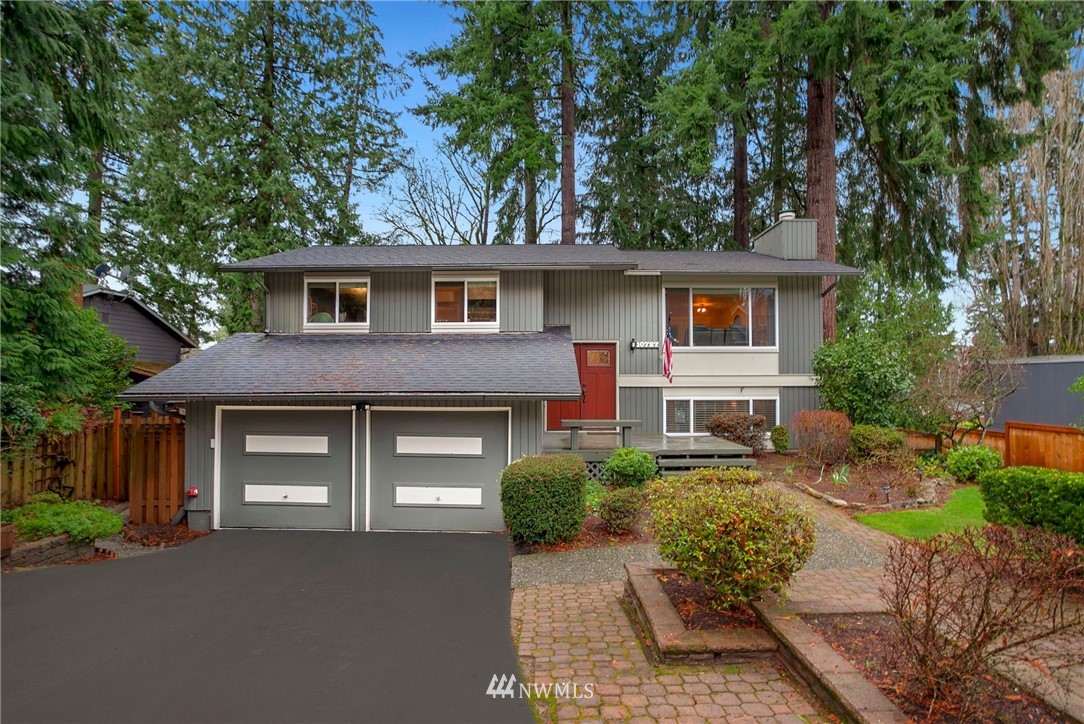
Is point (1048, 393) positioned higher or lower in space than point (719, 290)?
lower

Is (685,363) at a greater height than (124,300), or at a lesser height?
lesser

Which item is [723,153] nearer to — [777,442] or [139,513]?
[777,442]

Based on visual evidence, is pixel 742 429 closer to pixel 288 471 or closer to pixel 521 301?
pixel 521 301

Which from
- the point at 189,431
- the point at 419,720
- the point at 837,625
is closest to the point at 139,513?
the point at 189,431

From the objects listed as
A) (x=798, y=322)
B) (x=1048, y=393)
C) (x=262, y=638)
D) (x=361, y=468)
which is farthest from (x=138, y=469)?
(x=1048, y=393)

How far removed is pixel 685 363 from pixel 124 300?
2024cm

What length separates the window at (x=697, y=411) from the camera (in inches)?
535

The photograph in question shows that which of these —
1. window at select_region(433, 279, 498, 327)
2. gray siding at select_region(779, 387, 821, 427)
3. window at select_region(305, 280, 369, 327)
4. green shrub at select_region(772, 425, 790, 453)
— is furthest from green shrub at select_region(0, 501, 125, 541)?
gray siding at select_region(779, 387, 821, 427)

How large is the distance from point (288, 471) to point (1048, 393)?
66.6 feet

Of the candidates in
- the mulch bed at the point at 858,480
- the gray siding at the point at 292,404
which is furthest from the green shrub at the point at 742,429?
the gray siding at the point at 292,404

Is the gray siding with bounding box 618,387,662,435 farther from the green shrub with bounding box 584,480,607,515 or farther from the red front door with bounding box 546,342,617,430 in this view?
the green shrub with bounding box 584,480,607,515

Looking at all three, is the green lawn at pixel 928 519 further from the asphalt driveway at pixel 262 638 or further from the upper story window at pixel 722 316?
the upper story window at pixel 722 316

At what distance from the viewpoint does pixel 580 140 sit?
22.3 meters

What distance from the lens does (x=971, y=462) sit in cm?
1033
